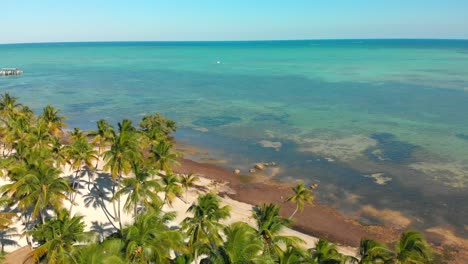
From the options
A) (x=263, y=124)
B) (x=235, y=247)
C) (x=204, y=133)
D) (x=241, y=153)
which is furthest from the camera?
(x=263, y=124)

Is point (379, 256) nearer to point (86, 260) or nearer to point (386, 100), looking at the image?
point (86, 260)

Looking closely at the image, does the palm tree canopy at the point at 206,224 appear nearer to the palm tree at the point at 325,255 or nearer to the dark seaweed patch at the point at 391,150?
the palm tree at the point at 325,255

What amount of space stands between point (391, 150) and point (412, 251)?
169 feet

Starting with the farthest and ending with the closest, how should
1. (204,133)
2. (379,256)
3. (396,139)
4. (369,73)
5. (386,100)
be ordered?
(369,73)
(386,100)
(204,133)
(396,139)
(379,256)

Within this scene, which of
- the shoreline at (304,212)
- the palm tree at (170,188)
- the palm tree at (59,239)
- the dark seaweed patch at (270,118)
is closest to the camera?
the palm tree at (59,239)

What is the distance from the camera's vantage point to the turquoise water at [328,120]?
59.1 m

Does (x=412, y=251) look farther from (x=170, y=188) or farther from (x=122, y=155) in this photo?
(x=122, y=155)

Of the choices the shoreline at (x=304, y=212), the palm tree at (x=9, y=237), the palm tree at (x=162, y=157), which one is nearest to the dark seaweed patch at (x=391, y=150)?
the shoreline at (x=304, y=212)

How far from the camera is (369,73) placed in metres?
186

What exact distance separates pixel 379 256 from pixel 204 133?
64464mm

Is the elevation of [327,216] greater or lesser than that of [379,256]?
lesser

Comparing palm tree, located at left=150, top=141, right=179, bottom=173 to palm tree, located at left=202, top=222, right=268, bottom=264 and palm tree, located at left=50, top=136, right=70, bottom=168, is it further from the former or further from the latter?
palm tree, located at left=202, top=222, right=268, bottom=264

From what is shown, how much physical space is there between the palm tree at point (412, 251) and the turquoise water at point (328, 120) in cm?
2287

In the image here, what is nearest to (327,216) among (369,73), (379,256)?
(379,256)
